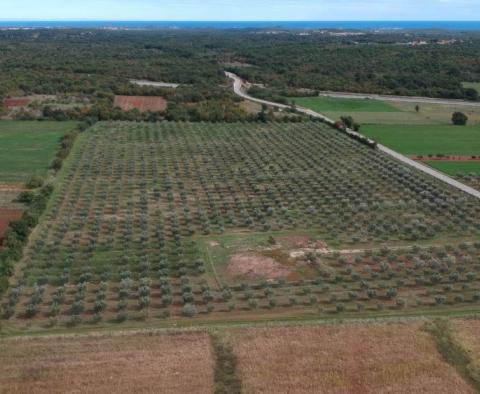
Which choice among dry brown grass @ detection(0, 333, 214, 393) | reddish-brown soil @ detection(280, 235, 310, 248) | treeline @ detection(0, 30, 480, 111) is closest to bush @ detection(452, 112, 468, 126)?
treeline @ detection(0, 30, 480, 111)

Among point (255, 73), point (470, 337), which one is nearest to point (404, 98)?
point (255, 73)

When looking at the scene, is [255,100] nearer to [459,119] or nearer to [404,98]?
[404,98]

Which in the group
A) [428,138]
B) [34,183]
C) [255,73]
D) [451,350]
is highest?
[255,73]

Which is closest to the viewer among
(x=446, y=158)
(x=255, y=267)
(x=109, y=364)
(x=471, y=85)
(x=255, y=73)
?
(x=109, y=364)

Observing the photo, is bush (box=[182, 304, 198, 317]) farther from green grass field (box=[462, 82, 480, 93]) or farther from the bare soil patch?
green grass field (box=[462, 82, 480, 93])

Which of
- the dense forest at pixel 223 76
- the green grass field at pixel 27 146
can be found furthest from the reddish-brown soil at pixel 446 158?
the green grass field at pixel 27 146

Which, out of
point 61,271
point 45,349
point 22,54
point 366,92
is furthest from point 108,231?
point 22,54

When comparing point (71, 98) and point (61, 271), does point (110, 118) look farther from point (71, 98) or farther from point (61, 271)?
point (61, 271)
